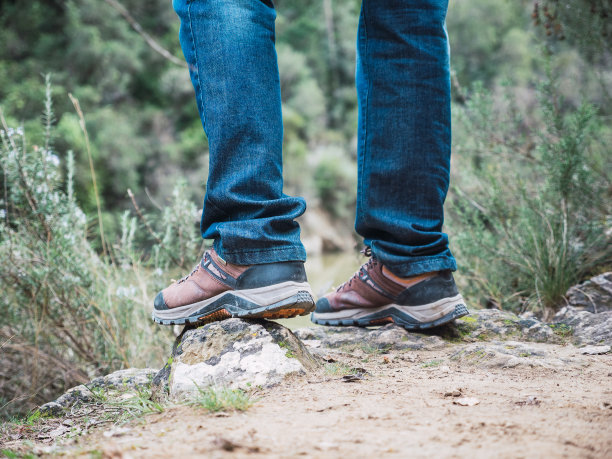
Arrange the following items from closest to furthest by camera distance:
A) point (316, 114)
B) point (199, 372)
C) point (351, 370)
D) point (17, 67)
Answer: point (199, 372) < point (351, 370) < point (17, 67) < point (316, 114)

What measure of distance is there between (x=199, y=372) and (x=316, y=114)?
21.3 meters

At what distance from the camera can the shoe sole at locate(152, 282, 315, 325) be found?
120 centimetres

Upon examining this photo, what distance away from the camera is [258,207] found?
3.82 ft

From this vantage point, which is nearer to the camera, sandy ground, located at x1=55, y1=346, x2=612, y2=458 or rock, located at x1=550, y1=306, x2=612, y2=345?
sandy ground, located at x1=55, y1=346, x2=612, y2=458

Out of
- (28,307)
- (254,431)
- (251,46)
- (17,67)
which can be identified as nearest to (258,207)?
(251,46)

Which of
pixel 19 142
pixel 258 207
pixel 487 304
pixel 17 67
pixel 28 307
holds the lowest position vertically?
pixel 487 304

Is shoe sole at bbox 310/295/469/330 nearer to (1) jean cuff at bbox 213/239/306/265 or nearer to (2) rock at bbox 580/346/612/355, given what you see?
(2) rock at bbox 580/346/612/355

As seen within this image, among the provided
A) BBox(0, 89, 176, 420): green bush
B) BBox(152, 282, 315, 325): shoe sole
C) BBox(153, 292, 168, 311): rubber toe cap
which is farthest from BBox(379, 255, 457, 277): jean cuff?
BBox(0, 89, 176, 420): green bush

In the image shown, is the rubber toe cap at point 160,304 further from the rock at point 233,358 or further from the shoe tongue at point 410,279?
the shoe tongue at point 410,279

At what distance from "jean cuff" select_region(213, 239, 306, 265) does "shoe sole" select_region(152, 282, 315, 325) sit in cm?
→ 6

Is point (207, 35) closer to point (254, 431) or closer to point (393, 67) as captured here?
point (393, 67)

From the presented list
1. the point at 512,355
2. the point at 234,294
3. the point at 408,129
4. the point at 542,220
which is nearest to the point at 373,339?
the point at 512,355

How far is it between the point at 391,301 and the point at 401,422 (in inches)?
28.0

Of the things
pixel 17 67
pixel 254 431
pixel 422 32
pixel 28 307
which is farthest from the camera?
pixel 17 67
